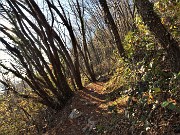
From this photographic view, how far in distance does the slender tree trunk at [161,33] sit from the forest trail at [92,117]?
183 cm

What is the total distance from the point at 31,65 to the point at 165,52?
23.8 feet

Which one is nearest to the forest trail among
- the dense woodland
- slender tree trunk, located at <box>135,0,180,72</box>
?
the dense woodland

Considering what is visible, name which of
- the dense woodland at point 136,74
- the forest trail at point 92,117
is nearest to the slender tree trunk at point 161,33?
the dense woodland at point 136,74

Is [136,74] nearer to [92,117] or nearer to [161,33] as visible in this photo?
[161,33]

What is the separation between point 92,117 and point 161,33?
424cm

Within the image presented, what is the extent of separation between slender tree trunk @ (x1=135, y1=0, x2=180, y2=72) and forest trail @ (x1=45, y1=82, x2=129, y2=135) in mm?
1826

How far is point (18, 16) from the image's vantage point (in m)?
10.4

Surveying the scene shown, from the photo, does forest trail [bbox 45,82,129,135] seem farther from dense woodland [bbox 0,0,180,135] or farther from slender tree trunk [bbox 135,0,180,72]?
slender tree trunk [bbox 135,0,180,72]

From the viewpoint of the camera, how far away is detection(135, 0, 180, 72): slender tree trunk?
4.61 m

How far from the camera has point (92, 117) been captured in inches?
320

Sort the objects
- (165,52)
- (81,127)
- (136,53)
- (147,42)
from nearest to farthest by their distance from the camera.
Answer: (165,52), (147,42), (136,53), (81,127)

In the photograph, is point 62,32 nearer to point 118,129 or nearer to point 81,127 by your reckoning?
point 81,127

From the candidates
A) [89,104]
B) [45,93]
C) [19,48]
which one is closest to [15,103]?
[45,93]

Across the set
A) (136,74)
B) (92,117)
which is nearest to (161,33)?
(136,74)
